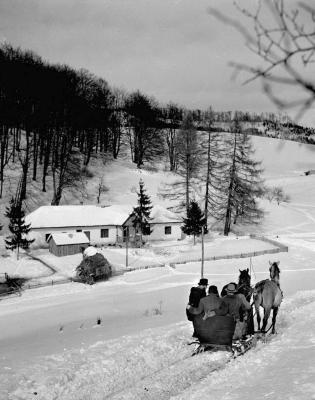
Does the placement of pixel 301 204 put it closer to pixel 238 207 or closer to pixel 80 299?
pixel 238 207

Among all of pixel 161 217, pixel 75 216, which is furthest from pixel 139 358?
pixel 161 217

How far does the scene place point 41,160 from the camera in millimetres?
58844

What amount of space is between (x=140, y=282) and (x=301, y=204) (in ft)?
176

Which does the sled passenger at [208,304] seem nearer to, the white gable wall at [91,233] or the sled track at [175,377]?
the sled track at [175,377]

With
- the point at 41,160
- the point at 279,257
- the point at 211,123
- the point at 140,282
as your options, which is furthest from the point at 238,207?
the point at 41,160

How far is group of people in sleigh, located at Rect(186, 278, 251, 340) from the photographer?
943cm

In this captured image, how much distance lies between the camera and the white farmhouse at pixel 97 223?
1646 inches

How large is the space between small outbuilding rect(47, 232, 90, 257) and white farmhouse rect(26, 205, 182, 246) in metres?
2.57

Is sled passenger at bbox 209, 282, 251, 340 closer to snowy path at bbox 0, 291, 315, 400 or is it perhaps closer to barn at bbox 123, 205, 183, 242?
snowy path at bbox 0, 291, 315, 400

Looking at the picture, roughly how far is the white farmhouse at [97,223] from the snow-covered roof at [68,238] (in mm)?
2573

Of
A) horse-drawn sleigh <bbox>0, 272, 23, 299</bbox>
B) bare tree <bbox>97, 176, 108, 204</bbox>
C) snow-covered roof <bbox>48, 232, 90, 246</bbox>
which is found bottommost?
horse-drawn sleigh <bbox>0, 272, 23, 299</bbox>

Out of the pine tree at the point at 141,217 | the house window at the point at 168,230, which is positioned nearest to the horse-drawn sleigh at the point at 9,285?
the pine tree at the point at 141,217

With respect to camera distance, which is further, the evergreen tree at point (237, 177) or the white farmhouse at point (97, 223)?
the evergreen tree at point (237, 177)

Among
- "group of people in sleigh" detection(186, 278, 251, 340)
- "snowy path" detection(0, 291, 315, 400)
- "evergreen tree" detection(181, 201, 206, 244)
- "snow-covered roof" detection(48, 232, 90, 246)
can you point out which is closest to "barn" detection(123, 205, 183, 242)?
"evergreen tree" detection(181, 201, 206, 244)
